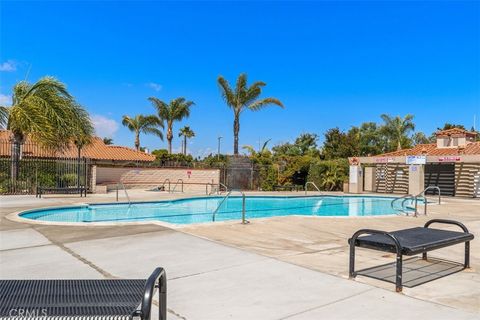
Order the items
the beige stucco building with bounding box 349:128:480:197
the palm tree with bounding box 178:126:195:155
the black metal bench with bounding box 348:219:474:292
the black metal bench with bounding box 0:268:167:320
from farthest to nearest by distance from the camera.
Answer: the palm tree with bounding box 178:126:195:155 < the beige stucco building with bounding box 349:128:480:197 < the black metal bench with bounding box 348:219:474:292 < the black metal bench with bounding box 0:268:167:320

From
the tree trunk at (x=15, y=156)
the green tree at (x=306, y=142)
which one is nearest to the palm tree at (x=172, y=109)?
the green tree at (x=306, y=142)

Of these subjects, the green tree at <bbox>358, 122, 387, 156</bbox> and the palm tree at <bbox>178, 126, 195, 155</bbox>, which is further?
the palm tree at <bbox>178, 126, 195, 155</bbox>

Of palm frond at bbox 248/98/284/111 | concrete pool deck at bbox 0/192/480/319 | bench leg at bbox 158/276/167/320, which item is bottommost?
concrete pool deck at bbox 0/192/480/319

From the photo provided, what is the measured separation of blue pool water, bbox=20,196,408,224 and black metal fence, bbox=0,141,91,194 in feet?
17.0

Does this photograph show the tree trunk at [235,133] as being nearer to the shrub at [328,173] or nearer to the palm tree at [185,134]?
the shrub at [328,173]

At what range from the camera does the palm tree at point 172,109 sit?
42928 millimetres

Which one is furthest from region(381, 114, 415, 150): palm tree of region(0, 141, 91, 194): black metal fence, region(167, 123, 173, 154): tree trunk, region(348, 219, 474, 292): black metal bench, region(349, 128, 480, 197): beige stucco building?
region(348, 219, 474, 292): black metal bench

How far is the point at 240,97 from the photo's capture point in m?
31.0

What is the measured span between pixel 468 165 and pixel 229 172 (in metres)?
15.2

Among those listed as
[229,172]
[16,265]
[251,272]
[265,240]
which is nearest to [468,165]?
[229,172]

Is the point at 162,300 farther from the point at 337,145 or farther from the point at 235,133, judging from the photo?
the point at 337,145

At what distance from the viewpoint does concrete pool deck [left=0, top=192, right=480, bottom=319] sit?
399 centimetres

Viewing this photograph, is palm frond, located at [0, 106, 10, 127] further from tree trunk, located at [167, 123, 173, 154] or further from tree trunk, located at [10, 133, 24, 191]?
tree trunk, located at [167, 123, 173, 154]

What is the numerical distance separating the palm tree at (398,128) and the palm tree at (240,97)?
20722 millimetres
